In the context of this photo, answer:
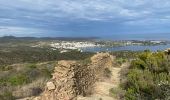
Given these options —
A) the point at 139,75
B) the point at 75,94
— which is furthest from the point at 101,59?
the point at 75,94

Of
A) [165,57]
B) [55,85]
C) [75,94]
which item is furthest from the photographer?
[165,57]

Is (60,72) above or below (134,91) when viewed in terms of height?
above

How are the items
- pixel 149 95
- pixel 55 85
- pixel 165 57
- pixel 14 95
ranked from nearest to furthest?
pixel 55 85
pixel 149 95
pixel 14 95
pixel 165 57

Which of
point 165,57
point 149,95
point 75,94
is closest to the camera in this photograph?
point 75,94

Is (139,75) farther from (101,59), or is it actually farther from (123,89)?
(101,59)

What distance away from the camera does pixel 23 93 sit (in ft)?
49.1

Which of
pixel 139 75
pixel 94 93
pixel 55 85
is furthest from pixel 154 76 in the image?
pixel 55 85

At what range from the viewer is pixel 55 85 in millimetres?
10273

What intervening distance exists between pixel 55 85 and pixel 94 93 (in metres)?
3.00

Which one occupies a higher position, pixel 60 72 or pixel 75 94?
pixel 60 72

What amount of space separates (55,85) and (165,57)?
26.7 ft

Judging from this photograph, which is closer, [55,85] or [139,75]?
[55,85]

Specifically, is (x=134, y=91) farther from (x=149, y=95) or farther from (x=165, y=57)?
(x=165, y=57)

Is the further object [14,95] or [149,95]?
[14,95]
